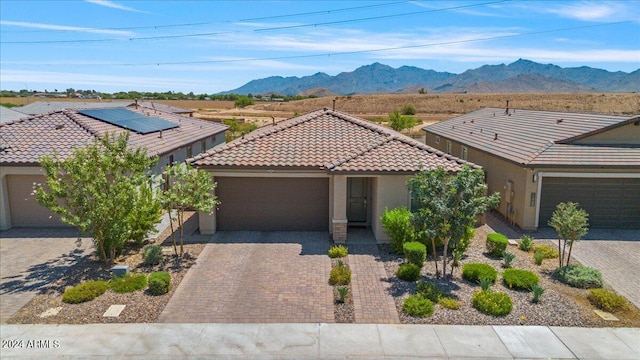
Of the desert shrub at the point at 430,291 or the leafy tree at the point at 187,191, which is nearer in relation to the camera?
the desert shrub at the point at 430,291

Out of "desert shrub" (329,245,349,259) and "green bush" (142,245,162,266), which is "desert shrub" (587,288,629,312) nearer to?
"desert shrub" (329,245,349,259)

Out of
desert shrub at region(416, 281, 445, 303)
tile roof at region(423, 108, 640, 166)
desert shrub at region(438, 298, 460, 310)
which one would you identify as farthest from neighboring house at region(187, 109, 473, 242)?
desert shrub at region(438, 298, 460, 310)

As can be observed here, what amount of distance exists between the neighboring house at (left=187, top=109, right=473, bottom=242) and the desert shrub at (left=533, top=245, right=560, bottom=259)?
3573mm

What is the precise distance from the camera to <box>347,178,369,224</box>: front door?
17.0 m

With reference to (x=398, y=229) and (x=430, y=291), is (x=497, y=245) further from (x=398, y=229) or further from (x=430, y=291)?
(x=430, y=291)

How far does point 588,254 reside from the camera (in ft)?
47.8

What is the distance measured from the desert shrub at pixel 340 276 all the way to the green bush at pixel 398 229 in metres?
2.48

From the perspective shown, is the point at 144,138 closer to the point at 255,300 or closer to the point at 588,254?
the point at 255,300

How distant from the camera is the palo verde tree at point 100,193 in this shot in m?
12.5

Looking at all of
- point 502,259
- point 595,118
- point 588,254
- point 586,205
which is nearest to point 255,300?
point 502,259

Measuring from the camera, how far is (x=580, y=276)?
12109mm

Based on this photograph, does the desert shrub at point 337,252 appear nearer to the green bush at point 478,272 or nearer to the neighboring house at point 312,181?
the neighboring house at point 312,181

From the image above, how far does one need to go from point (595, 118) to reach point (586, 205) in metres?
5.28

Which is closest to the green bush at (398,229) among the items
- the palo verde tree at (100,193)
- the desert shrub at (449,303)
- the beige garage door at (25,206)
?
the desert shrub at (449,303)
